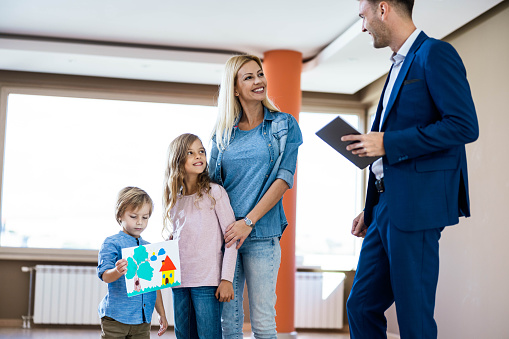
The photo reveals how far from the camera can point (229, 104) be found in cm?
232

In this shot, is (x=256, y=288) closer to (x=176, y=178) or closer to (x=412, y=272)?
(x=176, y=178)

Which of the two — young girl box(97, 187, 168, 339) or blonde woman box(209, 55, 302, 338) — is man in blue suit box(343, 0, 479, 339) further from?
young girl box(97, 187, 168, 339)

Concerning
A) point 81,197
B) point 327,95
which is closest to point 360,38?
point 327,95

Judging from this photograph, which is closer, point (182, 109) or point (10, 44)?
point (10, 44)

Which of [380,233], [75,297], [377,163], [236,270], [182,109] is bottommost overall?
[75,297]

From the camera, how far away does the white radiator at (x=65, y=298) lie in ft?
17.9

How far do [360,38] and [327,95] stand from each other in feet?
6.35

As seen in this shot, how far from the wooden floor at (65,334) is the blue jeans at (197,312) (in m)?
3.10

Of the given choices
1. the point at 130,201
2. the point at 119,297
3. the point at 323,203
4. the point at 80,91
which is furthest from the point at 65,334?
the point at 130,201

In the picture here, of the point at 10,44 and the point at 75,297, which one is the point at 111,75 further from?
the point at 75,297

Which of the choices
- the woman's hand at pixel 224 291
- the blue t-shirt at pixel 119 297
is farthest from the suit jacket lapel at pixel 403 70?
the blue t-shirt at pixel 119 297

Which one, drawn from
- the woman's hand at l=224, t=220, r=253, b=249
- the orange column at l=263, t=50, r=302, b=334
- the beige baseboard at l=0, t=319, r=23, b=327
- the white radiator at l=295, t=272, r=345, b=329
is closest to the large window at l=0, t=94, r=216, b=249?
the beige baseboard at l=0, t=319, r=23, b=327

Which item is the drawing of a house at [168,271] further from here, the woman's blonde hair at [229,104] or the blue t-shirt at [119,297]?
the woman's blonde hair at [229,104]

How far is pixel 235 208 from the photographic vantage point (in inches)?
87.0
